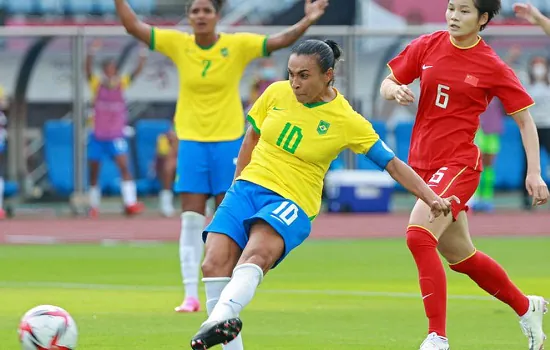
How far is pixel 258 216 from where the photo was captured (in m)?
7.90

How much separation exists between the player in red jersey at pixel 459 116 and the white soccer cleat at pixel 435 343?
0.67 m

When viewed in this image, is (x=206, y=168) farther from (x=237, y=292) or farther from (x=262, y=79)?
(x=262, y=79)

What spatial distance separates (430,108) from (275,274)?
580 centimetres

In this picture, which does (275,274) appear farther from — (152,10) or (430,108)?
(152,10)

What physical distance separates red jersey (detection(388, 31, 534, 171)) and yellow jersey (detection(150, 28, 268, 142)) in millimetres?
2723

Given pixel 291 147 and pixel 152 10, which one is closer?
pixel 291 147

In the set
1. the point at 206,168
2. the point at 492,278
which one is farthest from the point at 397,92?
the point at 206,168

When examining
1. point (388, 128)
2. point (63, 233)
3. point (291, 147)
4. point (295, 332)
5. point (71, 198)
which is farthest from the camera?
point (388, 128)

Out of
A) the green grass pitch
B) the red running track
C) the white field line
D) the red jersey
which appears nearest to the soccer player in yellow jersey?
the red jersey

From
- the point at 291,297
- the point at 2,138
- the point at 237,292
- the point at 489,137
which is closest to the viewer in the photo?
the point at 237,292

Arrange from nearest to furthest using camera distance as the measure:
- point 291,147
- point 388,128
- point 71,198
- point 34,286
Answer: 1. point 291,147
2. point 34,286
3. point 71,198
4. point 388,128

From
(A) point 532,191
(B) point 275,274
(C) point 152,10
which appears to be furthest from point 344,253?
(C) point 152,10

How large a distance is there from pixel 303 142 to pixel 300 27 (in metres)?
3.24

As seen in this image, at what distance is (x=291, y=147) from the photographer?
26.6ft
